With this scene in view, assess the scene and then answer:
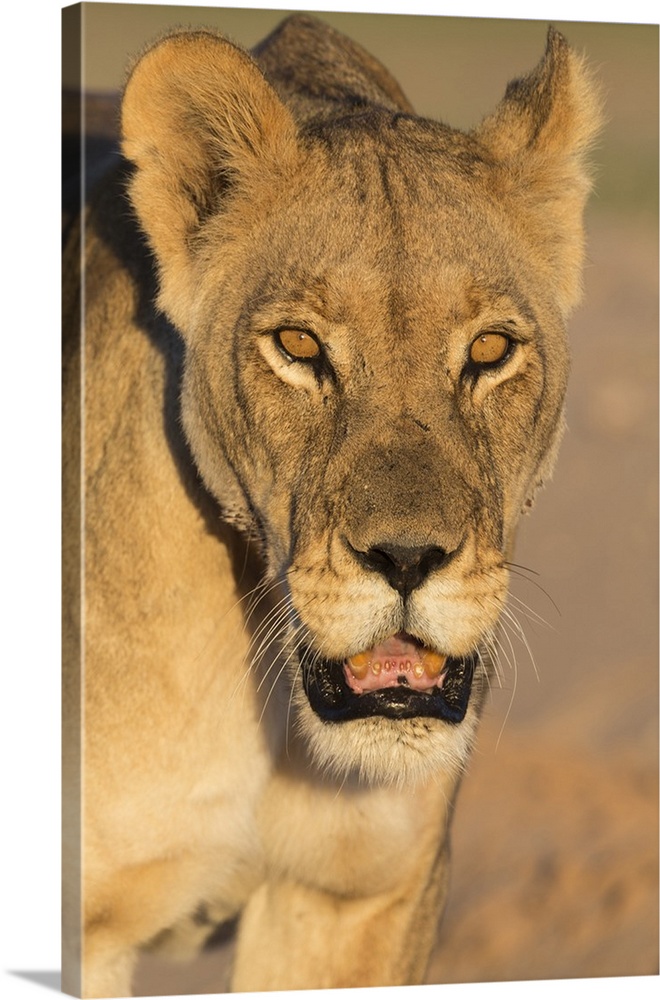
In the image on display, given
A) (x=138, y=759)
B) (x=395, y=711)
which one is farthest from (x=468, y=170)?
(x=138, y=759)

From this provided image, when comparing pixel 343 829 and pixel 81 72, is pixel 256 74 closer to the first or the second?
pixel 81 72

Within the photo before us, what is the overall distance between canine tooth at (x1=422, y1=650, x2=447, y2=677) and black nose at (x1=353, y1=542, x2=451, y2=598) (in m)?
0.18

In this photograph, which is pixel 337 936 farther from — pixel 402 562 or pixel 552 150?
pixel 552 150

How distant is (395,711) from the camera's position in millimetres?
3207

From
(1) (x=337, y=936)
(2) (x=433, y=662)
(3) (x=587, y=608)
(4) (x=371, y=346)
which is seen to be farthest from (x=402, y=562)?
(3) (x=587, y=608)

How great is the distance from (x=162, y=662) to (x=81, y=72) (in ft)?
3.70

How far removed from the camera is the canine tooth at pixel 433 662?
10.4ft

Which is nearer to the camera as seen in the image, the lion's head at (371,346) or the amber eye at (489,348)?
the lion's head at (371,346)

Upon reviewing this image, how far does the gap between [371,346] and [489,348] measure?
223 millimetres

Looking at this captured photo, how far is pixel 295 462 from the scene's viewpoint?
3.27m

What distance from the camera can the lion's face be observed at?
309cm

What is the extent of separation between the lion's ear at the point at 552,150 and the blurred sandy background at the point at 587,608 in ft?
1.28

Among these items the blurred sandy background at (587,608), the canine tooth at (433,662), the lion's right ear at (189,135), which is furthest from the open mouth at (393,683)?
the blurred sandy background at (587,608)

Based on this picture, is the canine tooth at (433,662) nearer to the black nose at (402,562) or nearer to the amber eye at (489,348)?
the black nose at (402,562)
